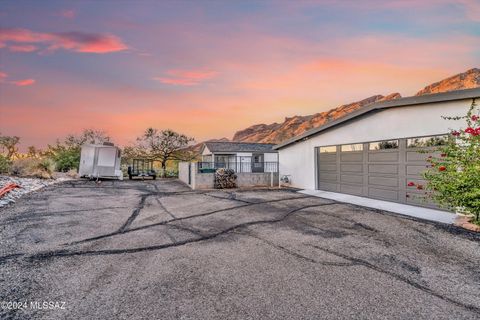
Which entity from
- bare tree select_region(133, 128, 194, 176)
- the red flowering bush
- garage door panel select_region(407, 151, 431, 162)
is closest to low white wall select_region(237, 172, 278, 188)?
garage door panel select_region(407, 151, 431, 162)

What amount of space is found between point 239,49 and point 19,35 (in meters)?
10.4

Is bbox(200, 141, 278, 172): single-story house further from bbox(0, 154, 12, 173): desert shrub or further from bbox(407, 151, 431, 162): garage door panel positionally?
bbox(407, 151, 431, 162): garage door panel

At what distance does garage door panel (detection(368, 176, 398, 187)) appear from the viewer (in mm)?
8239

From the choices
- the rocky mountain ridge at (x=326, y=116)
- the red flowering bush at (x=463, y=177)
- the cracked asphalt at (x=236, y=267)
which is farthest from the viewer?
the rocky mountain ridge at (x=326, y=116)

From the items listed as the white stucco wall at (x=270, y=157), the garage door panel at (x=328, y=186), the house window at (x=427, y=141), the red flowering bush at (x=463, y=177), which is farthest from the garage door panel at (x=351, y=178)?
the white stucco wall at (x=270, y=157)

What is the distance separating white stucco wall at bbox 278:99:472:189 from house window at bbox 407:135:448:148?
0.20 meters

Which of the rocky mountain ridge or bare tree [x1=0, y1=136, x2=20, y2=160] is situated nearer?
bare tree [x1=0, y1=136, x2=20, y2=160]

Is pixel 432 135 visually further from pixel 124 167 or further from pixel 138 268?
pixel 124 167

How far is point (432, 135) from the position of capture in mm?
7227

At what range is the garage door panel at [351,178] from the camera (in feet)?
31.7

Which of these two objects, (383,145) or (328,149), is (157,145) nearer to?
(328,149)

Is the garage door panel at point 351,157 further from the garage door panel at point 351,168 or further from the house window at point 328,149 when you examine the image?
the house window at point 328,149

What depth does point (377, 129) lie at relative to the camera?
899 cm

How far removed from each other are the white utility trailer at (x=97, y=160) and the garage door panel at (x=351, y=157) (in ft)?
52.4
